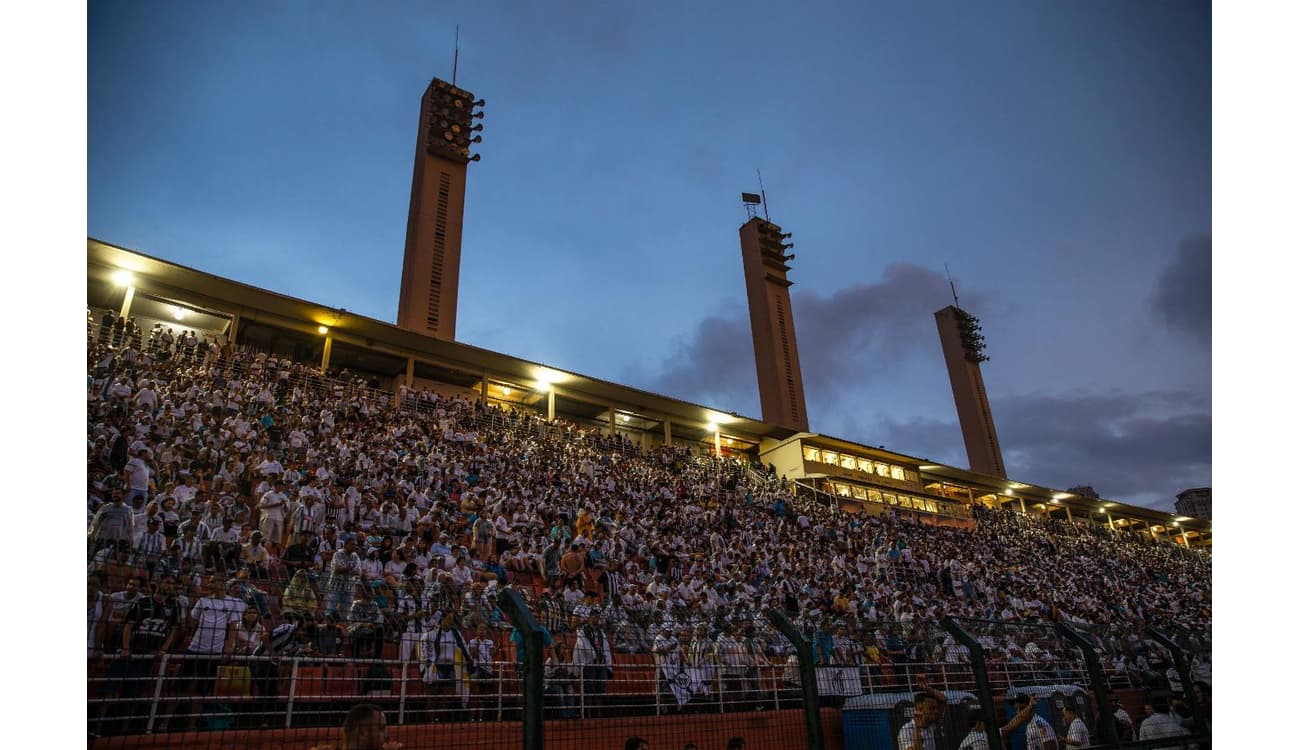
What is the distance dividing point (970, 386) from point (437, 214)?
4014 cm

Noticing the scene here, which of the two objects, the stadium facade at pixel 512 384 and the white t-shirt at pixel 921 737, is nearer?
the white t-shirt at pixel 921 737

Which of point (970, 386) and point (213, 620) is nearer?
point (213, 620)

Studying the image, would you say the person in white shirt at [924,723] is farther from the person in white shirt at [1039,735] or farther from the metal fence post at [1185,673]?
the metal fence post at [1185,673]

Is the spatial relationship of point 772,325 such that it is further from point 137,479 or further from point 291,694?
point 291,694

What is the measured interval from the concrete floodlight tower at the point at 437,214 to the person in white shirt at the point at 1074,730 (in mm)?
21357

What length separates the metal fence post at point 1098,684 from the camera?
5895mm

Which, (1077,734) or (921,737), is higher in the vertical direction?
(921,737)

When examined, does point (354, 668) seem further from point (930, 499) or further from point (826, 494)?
point (930, 499)

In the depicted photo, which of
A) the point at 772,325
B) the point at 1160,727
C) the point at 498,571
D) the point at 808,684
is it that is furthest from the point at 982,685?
the point at 772,325

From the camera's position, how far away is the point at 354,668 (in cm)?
458

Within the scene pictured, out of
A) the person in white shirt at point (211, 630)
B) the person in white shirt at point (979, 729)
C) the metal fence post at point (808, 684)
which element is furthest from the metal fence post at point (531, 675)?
the person in white shirt at point (979, 729)

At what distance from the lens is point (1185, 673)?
277 inches

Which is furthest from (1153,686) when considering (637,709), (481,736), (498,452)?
(498,452)

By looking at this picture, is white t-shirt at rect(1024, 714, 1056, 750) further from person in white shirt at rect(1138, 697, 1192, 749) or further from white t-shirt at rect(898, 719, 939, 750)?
white t-shirt at rect(898, 719, 939, 750)
